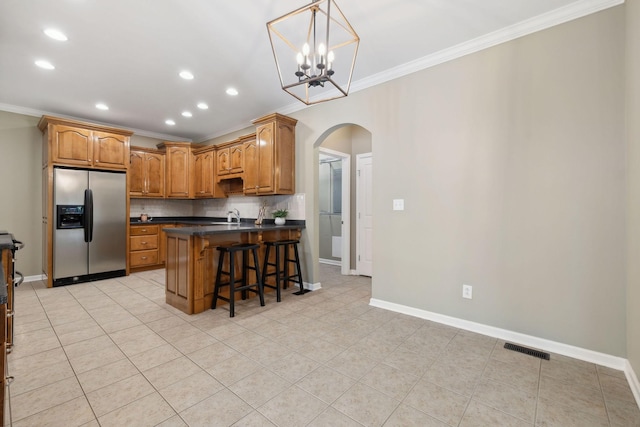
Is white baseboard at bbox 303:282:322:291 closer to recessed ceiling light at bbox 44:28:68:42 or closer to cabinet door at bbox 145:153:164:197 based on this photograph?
cabinet door at bbox 145:153:164:197

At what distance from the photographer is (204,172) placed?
5715 millimetres

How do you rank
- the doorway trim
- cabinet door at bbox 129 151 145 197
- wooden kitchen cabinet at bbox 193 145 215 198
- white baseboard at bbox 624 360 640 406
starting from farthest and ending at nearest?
wooden kitchen cabinet at bbox 193 145 215 198 → cabinet door at bbox 129 151 145 197 → the doorway trim → white baseboard at bbox 624 360 640 406

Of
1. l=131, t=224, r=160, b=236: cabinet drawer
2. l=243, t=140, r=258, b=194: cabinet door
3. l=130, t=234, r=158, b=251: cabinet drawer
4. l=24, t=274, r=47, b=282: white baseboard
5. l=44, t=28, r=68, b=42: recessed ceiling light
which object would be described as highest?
l=44, t=28, r=68, b=42: recessed ceiling light

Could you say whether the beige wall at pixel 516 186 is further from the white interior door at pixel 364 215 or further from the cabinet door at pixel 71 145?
the cabinet door at pixel 71 145

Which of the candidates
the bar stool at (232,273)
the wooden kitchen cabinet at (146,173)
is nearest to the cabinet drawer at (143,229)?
the wooden kitchen cabinet at (146,173)

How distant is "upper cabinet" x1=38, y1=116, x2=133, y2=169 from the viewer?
4215 mm

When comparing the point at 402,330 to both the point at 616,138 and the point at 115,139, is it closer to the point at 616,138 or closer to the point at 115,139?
the point at 616,138

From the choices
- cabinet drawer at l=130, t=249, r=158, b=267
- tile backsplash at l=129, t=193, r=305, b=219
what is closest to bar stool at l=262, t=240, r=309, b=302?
tile backsplash at l=129, t=193, r=305, b=219

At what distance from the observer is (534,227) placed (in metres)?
2.43

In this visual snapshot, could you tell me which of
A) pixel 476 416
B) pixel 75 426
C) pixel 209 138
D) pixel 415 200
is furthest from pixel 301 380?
pixel 209 138

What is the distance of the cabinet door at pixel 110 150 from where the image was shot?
4586mm

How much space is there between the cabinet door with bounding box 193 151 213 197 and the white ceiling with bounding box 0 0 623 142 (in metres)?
1.54

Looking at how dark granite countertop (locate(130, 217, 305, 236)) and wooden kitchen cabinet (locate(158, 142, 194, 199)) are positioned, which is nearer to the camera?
dark granite countertop (locate(130, 217, 305, 236))

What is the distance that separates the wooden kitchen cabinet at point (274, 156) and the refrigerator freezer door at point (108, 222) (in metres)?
2.38
